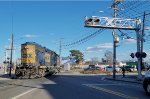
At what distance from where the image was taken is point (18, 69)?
44500mm

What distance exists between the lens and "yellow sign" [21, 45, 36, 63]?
44.5 m

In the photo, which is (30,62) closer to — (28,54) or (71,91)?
(28,54)

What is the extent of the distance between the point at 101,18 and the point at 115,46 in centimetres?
892

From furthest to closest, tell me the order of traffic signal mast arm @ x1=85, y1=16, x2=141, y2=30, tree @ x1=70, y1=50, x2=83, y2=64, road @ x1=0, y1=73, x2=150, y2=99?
tree @ x1=70, y1=50, x2=83, y2=64, traffic signal mast arm @ x1=85, y1=16, x2=141, y2=30, road @ x1=0, y1=73, x2=150, y2=99

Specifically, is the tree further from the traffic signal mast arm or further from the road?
the road

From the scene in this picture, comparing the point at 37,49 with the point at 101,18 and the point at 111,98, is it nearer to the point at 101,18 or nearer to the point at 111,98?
the point at 101,18

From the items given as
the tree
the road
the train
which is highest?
the tree

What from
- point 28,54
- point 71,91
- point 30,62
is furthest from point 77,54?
point 71,91

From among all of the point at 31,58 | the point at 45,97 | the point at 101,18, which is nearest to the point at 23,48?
the point at 31,58

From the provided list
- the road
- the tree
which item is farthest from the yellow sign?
the tree

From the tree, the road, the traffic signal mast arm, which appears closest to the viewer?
the road

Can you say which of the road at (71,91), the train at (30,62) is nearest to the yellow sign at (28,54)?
the train at (30,62)

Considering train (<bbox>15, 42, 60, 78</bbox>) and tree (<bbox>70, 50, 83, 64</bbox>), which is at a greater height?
tree (<bbox>70, 50, 83, 64</bbox>)

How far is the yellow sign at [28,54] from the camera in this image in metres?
44.5
